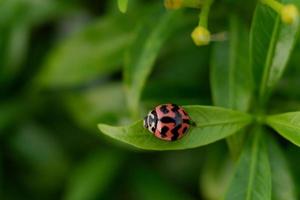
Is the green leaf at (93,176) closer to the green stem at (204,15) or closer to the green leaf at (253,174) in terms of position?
the green leaf at (253,174)

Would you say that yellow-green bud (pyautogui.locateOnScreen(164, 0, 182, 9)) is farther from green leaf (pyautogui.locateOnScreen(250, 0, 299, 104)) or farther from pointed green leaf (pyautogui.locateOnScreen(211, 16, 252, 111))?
pointed green leaf (pyautogui.locateOnScreen(211, 16, 252, 111))

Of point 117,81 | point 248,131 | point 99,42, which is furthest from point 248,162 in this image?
point 117,81

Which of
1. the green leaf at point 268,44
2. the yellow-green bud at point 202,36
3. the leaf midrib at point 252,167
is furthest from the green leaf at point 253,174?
the yellow-green bud at point 202,36

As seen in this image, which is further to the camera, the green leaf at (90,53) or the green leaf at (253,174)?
the green leaf at (90,53)

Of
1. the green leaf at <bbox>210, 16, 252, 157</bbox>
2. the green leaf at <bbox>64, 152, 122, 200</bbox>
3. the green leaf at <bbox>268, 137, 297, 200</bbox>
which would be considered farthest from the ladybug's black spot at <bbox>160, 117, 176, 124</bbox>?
the green leaf at <bbox>64, 152, 122, 200</bbox>

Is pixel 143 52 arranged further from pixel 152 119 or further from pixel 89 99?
pixel 89 99

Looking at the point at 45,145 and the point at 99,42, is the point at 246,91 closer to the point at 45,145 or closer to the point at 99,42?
the point at 99,42

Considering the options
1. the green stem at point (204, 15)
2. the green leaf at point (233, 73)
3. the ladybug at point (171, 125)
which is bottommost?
the ladybug at point (171, 125)
